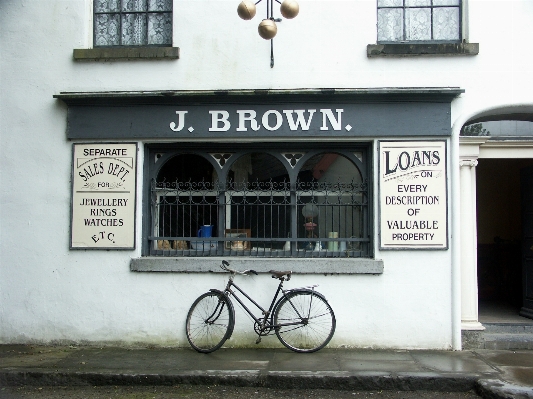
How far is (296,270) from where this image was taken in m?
7.43

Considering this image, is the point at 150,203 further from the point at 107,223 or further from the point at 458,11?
the point at 458,11

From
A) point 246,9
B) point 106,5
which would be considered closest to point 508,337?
point 246,9

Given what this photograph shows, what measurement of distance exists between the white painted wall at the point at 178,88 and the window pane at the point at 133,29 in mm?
467

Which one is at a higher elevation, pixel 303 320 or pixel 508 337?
pixel 303 320

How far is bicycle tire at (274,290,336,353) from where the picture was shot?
7105mm

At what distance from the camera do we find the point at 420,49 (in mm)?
7406

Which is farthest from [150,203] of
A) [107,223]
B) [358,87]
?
[358,87]

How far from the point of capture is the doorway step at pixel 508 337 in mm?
7461

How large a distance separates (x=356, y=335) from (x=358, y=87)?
3.31 metres

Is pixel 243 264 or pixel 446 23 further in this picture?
pixel 446 23

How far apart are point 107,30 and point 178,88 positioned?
1.46 metres

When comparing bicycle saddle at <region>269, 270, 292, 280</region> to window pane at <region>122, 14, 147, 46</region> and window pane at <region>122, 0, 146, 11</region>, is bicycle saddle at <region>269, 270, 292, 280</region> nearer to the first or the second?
window pane at <region>122, 14, 147, 46</region>

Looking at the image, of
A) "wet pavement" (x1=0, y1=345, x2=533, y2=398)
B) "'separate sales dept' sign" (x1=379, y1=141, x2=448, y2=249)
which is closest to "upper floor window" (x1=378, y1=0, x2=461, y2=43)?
"'separate sales dept' sign" (x1=379, y1=141, x2=448, y2=249)

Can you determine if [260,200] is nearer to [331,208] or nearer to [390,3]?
[331,208]
